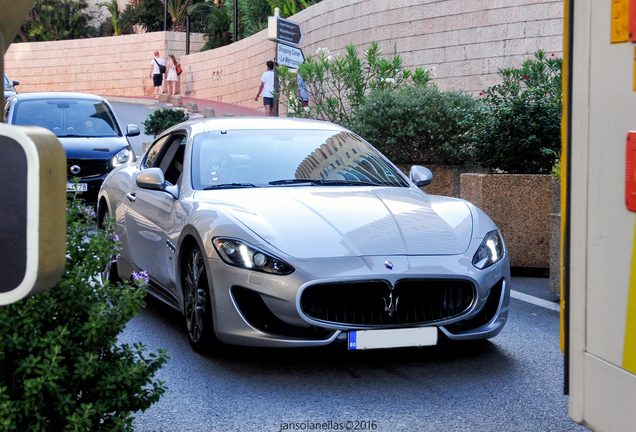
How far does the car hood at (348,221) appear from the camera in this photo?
4.90 meters

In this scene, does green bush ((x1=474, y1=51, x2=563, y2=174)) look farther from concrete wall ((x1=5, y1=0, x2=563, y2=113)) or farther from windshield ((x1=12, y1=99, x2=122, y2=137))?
concrete wall ((x1=5, y1=0, x2=563, y2=113))

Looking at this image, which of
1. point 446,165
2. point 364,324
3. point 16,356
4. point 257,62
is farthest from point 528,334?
point 257,62

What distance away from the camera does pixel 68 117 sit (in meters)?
14.0

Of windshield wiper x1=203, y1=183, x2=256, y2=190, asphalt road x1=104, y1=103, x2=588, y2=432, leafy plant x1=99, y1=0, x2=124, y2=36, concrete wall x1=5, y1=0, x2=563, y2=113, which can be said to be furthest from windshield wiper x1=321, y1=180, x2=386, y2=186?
leafy plant x1=99, y1=0, x2=124, y2=36

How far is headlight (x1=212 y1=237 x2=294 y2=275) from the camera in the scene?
4.76 metres

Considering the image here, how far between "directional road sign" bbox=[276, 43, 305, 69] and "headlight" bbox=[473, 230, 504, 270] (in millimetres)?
9848

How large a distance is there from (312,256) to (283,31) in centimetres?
1036

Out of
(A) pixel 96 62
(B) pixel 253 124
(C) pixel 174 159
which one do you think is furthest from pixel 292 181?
(A) pixel 96 62

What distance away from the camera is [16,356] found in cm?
300

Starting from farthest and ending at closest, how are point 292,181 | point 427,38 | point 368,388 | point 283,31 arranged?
point 427,38, point 283,31, point 292,181, point 368,388

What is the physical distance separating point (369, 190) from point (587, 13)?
3.57 meters

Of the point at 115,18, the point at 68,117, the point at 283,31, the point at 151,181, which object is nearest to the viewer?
the point at 151,181

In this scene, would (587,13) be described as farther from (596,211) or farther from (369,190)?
(369,190)

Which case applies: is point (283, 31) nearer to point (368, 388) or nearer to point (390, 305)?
point (390, 305)
